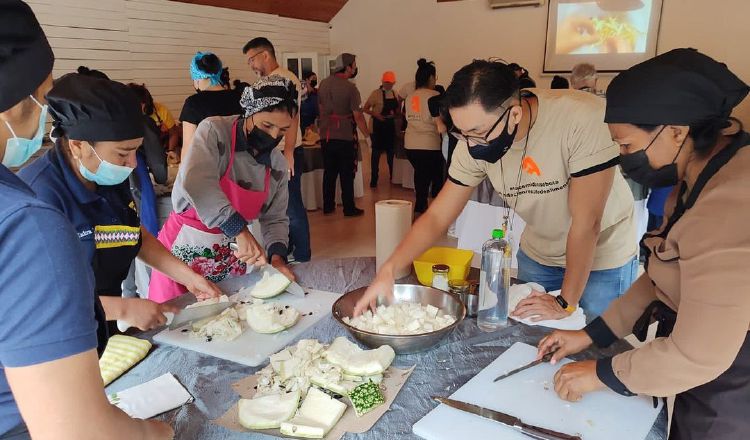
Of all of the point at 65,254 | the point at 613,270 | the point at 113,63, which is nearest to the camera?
the point at 65,254

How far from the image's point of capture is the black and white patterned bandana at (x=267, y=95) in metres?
2.00

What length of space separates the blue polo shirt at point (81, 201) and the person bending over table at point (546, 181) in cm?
78

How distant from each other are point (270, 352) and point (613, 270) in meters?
1.35

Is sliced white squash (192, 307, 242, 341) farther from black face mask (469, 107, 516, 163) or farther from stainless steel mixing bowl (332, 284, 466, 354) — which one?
black face mask (469, 107, 516, 163)

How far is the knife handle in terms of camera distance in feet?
3.26

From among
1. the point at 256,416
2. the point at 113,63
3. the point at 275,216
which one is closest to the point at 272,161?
the point at 275,216

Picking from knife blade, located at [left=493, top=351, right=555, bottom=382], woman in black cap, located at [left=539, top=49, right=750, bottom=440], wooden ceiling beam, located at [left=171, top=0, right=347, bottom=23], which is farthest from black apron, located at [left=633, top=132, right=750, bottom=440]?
wooden ceiling beam, located at [left=171, top=0, right=347, bottom=23]

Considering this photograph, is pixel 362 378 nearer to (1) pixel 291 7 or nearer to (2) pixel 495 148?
(2) pixel 495 148

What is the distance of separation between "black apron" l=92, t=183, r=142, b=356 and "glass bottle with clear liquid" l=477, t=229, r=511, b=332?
1.11 metres

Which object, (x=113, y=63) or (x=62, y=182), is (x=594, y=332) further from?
(x=113, y=63)

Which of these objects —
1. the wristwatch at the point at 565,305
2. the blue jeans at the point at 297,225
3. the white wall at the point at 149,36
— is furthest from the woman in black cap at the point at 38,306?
the white wall at the point at 149,36

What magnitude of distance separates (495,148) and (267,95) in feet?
3.09

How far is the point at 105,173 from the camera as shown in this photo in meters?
1.43

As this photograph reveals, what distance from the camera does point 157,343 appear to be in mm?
1412
